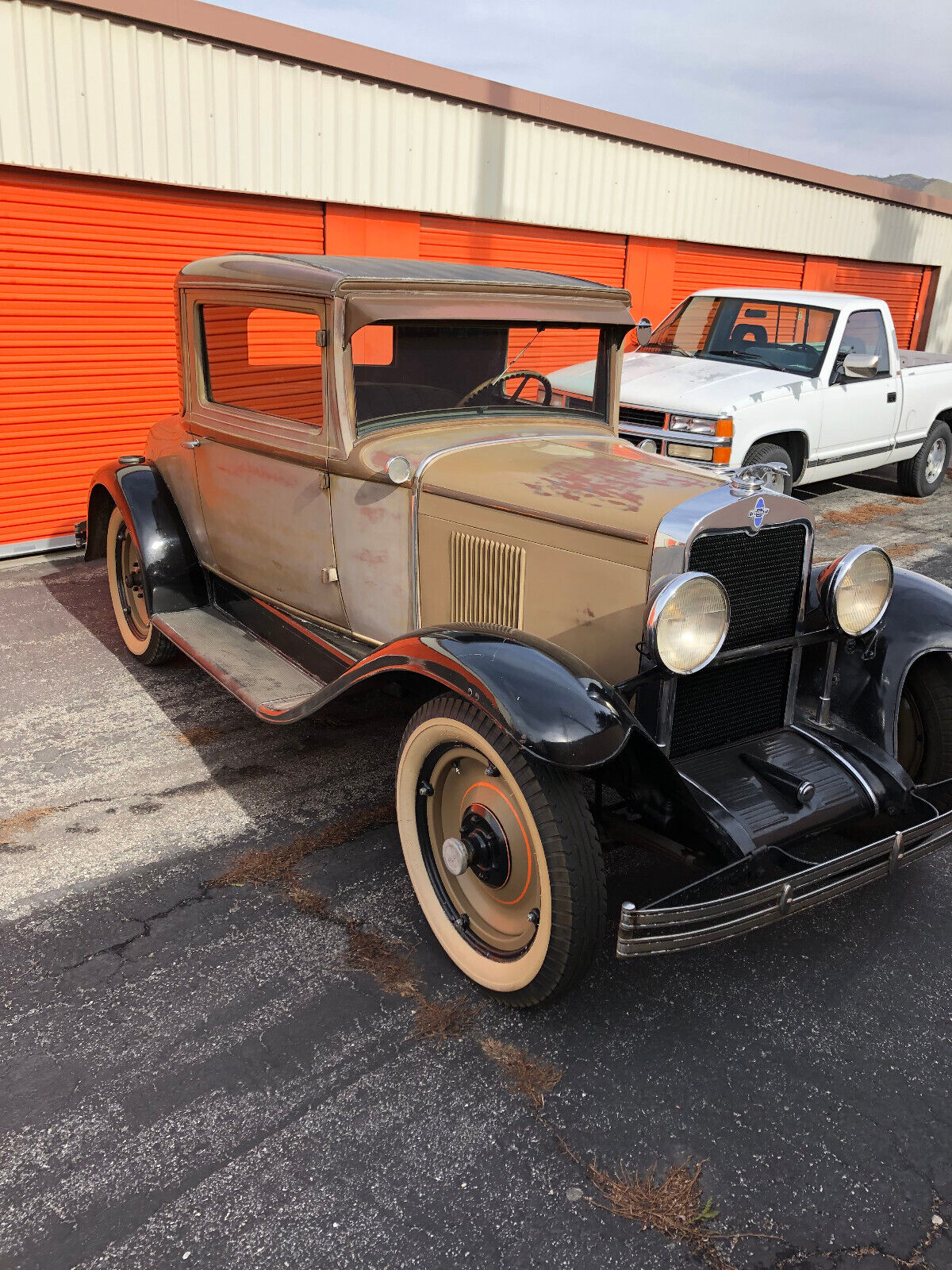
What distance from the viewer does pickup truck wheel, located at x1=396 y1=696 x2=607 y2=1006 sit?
2.25 meters

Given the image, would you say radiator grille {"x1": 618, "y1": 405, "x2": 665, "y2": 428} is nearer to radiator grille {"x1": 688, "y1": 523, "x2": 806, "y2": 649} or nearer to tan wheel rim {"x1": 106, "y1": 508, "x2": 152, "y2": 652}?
tan wheel rim {"x1": 106, "y1": 508, "x2": 152, "y2": 652}

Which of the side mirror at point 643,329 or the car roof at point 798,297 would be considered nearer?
the side mirror at point 643,329

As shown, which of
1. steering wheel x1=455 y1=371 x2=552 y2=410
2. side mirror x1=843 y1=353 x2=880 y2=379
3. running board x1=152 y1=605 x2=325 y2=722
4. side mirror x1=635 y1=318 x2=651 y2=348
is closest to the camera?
running board x1=152 y1=605 x2=325 y2=722

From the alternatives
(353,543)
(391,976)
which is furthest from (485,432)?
(391,976)

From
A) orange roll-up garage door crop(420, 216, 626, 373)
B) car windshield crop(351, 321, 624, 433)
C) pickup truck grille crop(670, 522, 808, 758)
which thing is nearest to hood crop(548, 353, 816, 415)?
orange roll-up garage door crop(420, 216, 626, 373)

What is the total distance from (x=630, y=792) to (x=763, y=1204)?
1.00 meters

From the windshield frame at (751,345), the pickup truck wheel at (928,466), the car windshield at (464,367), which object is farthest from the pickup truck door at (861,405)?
the car windshield at (464,367)

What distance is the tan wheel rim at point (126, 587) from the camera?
4766mm

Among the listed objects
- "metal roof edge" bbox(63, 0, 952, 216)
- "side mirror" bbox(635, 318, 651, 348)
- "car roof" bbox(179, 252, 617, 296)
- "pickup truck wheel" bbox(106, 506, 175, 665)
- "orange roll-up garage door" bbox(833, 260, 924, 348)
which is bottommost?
"pickup truck wheel" bbox(106, 506, 175, 665)

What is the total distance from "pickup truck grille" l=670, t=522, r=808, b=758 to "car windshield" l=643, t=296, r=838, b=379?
511cm

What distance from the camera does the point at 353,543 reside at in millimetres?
3430

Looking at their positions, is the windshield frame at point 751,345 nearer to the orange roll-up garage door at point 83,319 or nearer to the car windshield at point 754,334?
the car windshield at point 754,334

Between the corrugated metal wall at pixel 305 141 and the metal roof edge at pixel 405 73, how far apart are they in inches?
3.3

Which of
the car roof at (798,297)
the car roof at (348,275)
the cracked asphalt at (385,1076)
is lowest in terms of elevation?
the cracked asphalt at (385,1076)
